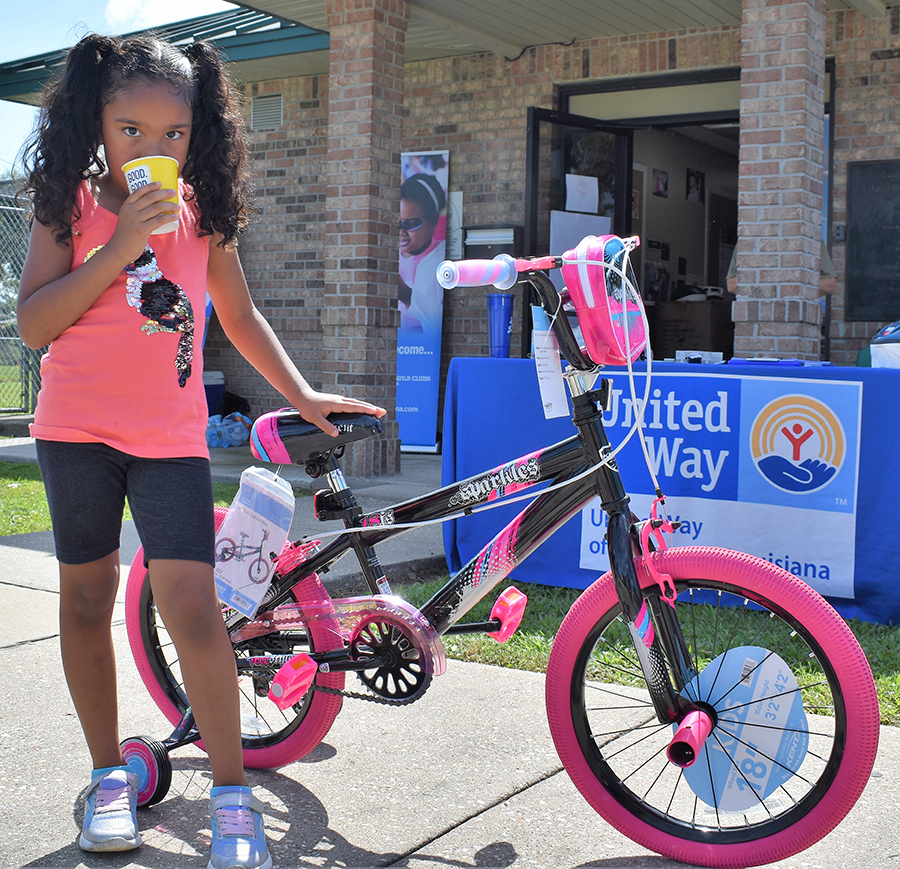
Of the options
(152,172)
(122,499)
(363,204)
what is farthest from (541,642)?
(363,204)

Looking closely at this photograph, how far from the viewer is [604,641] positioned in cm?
258

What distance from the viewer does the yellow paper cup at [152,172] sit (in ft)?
6.12

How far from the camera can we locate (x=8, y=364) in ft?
38.6

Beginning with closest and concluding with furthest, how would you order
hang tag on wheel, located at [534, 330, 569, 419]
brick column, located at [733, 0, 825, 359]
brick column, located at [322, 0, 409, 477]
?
hang tag on wheel, located at [534, 330, 569, 419], brick column, located at [733, 0, 825, 359], brick column, located at [322, 0, 409, 477]

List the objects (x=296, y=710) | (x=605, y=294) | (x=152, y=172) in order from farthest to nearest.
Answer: (x=296, y=710) < (x=605, y=294) < (x=152, y=172)

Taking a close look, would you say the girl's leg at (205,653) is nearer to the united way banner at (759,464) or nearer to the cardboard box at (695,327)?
the united way banner at (759,464)

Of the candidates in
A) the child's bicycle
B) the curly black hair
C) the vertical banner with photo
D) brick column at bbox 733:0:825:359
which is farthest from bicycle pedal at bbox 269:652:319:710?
the vertical banner with photo

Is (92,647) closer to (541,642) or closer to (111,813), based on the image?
(111,813)

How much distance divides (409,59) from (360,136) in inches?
111

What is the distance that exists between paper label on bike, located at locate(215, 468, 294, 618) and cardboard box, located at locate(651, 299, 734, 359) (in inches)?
290

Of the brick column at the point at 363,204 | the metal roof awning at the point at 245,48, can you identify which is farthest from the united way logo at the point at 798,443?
the metal roof awning at the point at 245,48

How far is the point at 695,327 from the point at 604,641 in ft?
24.3

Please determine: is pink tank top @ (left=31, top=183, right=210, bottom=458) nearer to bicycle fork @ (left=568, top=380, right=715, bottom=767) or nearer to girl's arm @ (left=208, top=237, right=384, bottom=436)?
girl's arm @ (left=208, top=237, right=384, bottom=436)

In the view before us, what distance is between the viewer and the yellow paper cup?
1864 millimetres
